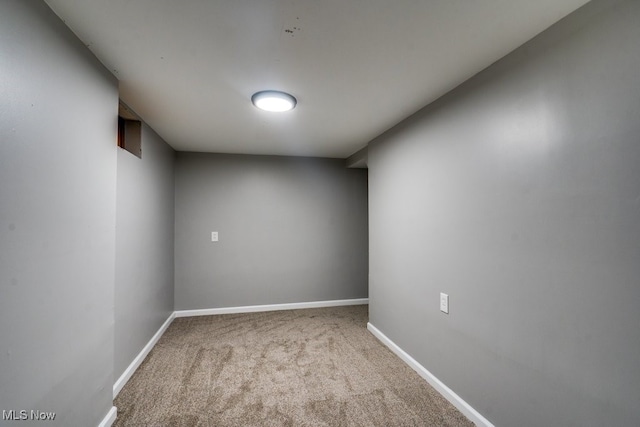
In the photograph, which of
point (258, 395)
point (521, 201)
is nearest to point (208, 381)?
point (258, 395)

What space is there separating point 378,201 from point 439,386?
1766 mm

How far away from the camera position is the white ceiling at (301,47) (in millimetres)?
1236

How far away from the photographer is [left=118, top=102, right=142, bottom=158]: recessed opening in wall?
2371mm

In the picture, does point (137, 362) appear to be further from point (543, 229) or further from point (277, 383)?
point (543, 229)

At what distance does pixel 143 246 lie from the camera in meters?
2.63

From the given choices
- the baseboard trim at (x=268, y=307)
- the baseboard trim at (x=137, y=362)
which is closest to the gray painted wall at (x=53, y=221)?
the baseboard trim at (x=137, y=362)

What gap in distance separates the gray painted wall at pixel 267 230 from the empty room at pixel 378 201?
77 cm

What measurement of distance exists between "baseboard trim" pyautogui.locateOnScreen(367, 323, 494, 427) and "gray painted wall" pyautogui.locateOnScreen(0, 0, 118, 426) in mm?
2210

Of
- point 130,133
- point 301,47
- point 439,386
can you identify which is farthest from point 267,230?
point 301,47

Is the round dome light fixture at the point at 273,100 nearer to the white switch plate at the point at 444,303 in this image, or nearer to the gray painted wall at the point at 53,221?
the gray painted wall at the point at 53,221

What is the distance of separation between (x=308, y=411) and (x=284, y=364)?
648 mm

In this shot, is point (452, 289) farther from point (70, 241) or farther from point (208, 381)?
point (70, 241)

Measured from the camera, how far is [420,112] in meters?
2.36

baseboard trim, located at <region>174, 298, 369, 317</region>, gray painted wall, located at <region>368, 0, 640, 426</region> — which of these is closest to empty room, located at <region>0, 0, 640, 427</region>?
gray painted wall, located at <region>368, 0, 640, 426</region>
